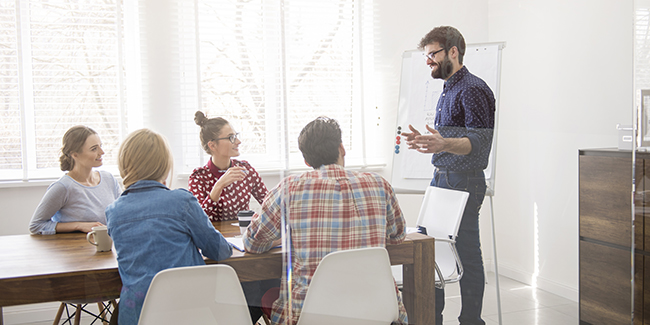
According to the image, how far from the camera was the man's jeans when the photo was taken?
1743mm

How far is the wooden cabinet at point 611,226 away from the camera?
1834 millimetres

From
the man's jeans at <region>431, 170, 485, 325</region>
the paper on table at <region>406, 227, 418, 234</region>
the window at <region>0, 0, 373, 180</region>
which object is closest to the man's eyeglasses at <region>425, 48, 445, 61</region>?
the window at <region>0, 0, 373, 180</region>

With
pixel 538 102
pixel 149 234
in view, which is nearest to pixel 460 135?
pixel 538 102

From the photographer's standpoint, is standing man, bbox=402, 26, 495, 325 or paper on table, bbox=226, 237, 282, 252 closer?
paper on table, bbox=226, 237, 282, 252

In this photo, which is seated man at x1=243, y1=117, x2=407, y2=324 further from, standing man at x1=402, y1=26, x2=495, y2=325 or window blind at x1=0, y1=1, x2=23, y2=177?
window blind at x1=0, y1=1, x2=23, y2=177

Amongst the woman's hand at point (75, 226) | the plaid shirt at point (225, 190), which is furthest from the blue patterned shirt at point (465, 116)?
the woman's hand at point (75, 226)

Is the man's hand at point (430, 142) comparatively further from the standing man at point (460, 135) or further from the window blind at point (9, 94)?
the window blind at point (9, 94)

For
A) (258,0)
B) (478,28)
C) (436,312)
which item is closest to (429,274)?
(436,312)

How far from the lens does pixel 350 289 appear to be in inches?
60.9

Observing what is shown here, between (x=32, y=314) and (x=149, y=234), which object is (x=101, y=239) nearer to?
(x=149, y=234)

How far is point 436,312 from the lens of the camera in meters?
1.77

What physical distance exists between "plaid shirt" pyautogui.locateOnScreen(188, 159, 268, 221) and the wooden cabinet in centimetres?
122

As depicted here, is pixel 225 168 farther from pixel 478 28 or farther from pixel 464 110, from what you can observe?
pixel 478 28

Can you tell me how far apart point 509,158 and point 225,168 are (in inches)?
42.8
